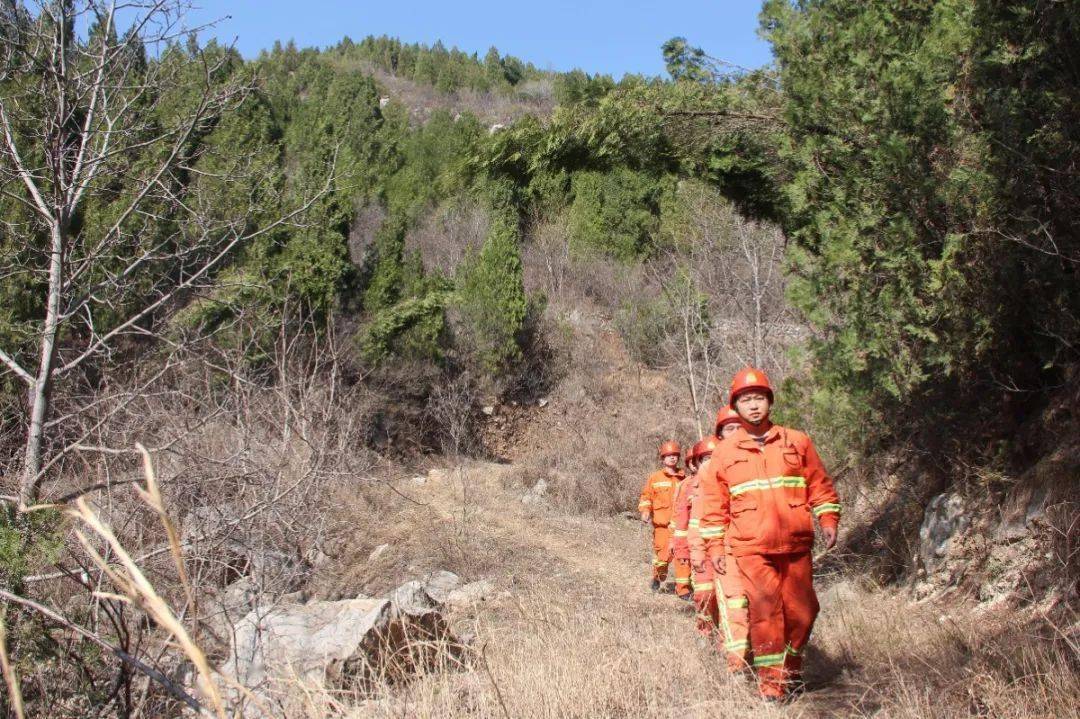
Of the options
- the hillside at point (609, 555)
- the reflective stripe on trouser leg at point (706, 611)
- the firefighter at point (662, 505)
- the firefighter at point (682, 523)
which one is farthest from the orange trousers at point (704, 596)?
the firefighter at point (662, 505)

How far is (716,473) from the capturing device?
503cm

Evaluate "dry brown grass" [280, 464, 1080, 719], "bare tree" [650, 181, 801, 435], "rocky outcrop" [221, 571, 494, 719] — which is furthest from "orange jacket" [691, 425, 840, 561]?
"bare tree" [650, 181, 801, 435]

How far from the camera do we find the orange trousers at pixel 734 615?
4766 mm

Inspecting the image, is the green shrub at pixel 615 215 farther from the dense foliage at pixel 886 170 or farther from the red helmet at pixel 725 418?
→ the red helmet at pixel 725 418

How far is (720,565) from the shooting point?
16.2 feet

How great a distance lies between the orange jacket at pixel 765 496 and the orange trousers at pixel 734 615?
14 cm

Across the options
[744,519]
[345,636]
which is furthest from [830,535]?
[345,636]

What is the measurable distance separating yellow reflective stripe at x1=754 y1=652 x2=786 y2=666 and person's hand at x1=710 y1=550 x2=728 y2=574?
48cm

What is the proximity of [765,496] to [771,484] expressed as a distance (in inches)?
3.0

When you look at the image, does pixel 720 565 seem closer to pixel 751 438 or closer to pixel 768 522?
pixel 768 522

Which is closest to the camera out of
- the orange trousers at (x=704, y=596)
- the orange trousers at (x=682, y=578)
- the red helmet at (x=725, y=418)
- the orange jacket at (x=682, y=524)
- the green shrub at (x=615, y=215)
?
the red helmet at (x=725, y=418)

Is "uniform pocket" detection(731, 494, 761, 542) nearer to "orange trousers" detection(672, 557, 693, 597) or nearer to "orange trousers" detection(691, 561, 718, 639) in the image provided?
"orange trousers" detection(691, 561, 718, 639)

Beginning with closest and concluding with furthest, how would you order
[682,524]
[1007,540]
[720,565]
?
[720,565], [1007,540], [682,524]

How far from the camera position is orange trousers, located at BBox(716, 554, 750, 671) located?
4.77 meters
